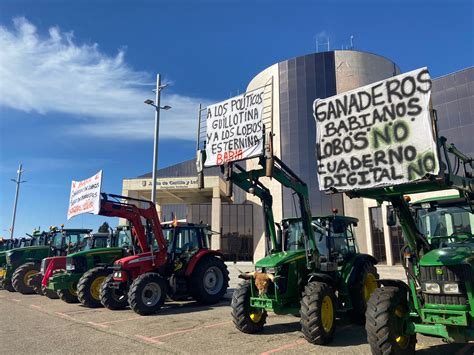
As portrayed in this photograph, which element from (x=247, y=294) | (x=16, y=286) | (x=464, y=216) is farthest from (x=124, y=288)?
(x=464, y=216)

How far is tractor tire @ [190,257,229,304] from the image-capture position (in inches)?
482

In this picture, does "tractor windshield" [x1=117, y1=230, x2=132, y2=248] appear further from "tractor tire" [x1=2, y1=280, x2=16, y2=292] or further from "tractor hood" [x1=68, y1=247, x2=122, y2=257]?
"tractor tire" [x1=2, y1=280, x2=16, y2=292]

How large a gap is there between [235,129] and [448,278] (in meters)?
5.21

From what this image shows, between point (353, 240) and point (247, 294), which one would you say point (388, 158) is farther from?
point (353, 240)

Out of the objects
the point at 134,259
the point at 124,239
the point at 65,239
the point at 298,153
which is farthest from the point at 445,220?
the point at 298,153

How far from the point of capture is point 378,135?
19.5 feet

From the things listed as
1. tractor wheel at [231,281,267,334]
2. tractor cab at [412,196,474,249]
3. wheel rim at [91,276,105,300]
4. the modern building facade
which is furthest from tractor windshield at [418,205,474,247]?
the modern building facade

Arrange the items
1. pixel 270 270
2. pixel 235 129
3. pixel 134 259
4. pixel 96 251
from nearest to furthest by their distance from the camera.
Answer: pixel 270 270
pixel 235 129
pixel 134 259
pixel 96 251

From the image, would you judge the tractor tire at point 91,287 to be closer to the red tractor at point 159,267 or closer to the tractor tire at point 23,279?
the red tractor at point 159,267

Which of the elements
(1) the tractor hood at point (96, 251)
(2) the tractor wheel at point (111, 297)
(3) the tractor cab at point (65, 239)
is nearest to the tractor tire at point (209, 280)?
(2) the tractor wheel at point (111, 297)

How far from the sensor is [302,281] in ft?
27.1

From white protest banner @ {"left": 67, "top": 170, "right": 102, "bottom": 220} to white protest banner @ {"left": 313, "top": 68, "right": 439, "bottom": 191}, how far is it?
751 cm

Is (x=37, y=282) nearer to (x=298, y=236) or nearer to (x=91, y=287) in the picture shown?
(x=91, y=287)

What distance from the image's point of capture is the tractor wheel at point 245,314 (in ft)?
26.0
